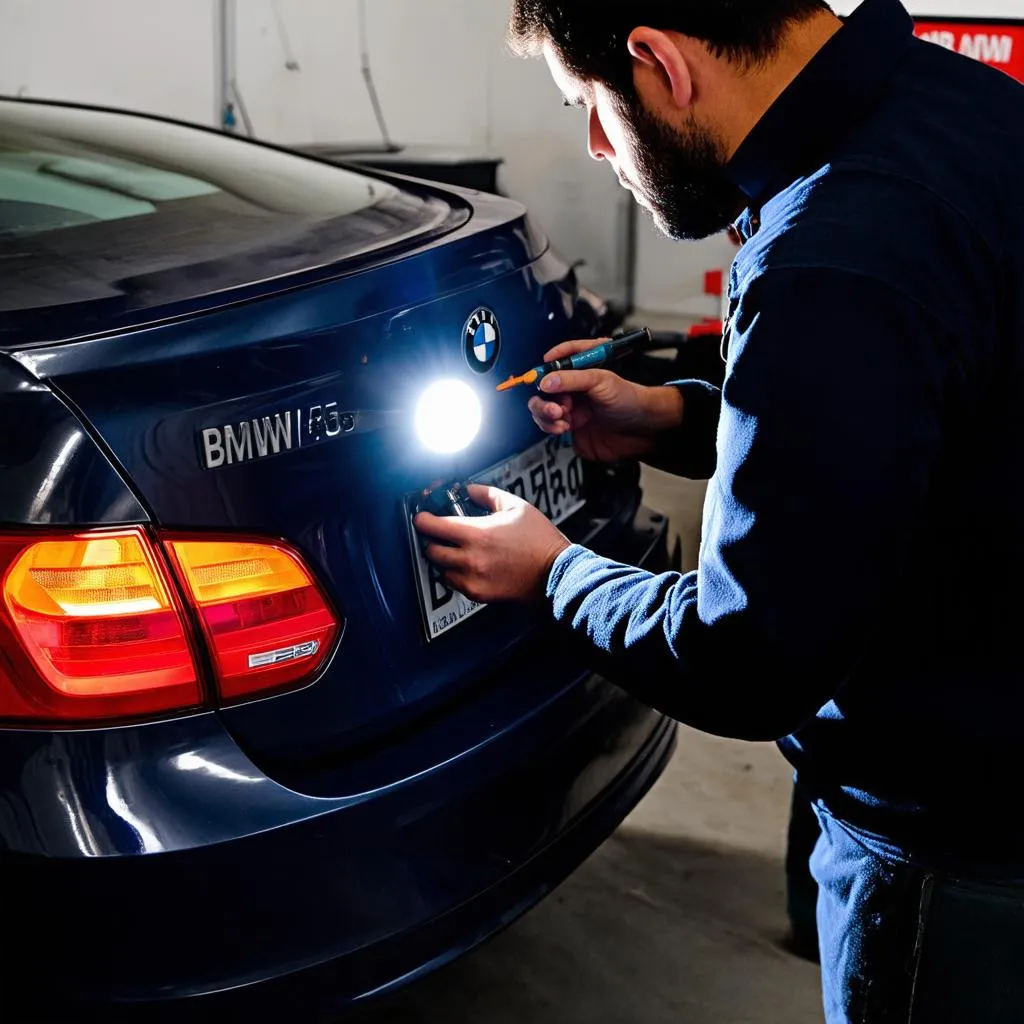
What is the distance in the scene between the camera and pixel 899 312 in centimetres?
92

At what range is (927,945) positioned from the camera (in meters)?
1.18

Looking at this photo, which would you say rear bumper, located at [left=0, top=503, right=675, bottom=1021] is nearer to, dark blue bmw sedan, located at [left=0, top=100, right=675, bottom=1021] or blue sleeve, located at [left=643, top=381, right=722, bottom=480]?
dark blue bmw sedan, located at [left=0, top=100, right=675, bottom=1021]

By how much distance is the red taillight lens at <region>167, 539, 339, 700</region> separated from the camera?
1257 mm

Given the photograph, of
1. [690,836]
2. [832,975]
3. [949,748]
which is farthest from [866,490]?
[690,836]

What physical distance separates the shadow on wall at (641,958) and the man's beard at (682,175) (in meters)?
1.19

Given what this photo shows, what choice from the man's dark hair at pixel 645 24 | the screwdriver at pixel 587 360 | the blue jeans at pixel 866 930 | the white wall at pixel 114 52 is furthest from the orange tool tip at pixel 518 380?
the white wall at pixel 114 52

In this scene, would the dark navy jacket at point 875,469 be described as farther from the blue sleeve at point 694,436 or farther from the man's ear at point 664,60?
the blue sleeve at point 694,436

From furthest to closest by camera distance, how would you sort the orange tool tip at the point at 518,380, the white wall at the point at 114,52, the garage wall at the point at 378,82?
the white wall at the point at 114,52 → the garage wall at the point at 378,82 → the orange tool tip at the point at 518,380

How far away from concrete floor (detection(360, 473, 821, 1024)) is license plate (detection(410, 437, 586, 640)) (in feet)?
1.94

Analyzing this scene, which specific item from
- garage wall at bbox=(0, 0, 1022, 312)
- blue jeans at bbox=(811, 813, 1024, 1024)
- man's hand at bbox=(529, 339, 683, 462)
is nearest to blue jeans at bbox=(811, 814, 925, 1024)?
blue jeans at bbox=(811, 813, 1024, 1024)

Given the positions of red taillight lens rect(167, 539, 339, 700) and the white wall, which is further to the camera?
the white wall

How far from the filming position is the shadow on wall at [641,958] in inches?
75.6

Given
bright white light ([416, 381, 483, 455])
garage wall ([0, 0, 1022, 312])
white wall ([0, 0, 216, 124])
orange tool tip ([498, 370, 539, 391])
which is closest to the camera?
bright white light ([416, 381, 483, 455])

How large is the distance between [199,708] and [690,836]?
136cm
